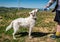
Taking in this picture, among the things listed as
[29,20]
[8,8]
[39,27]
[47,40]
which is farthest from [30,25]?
[8,8]

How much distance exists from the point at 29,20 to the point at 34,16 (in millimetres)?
233

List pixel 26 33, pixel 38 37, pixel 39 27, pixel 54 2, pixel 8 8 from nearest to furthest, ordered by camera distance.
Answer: pixel 54 2, pixel 38 37, pixel 26 33, pixel 39 27, pixel 8 8

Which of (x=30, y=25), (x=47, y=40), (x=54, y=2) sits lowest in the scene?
(x=47, y=40)

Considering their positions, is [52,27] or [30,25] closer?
[30,25]

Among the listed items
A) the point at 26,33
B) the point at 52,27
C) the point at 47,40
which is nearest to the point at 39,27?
the point at 52,27

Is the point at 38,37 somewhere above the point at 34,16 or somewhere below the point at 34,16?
below

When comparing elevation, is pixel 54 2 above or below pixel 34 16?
above

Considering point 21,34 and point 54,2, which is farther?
point 21,34

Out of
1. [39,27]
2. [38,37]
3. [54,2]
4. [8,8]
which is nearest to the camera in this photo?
[54,2]

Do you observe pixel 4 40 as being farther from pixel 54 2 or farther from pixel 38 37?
pixel 54 2

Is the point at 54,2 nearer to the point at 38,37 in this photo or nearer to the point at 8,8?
the point at 38,37

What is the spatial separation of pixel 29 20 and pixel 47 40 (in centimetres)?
97

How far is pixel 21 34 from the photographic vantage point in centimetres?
813

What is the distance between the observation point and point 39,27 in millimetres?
9570
